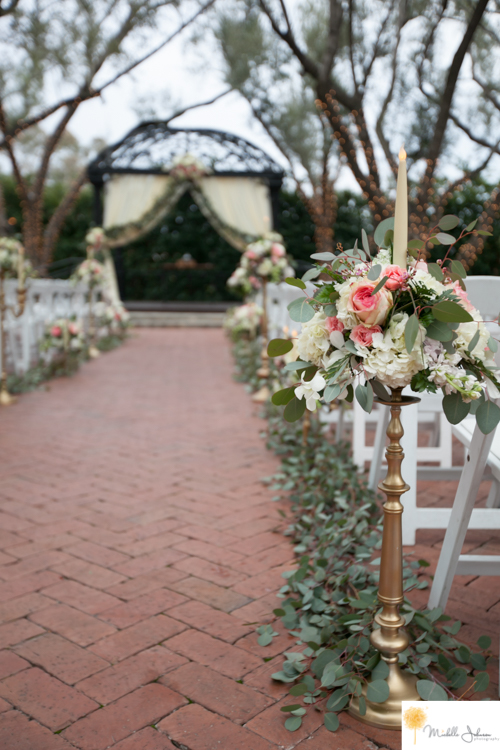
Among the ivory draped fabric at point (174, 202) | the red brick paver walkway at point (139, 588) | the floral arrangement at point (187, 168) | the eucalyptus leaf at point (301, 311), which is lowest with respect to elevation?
the red brick paver walkway at point (139, 588)

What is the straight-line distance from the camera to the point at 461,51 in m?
6.50

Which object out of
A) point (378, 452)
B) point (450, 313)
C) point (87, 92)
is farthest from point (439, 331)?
point (87, 92)

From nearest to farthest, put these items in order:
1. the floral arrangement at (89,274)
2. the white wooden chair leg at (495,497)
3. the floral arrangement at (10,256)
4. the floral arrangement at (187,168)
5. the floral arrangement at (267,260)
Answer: the white wooden chair leg at (495,497), the floral arrangement at (10,256), the floral arrangement at (267,260), the floral arrangement at (89,274), the floral arrangement at (187,168)

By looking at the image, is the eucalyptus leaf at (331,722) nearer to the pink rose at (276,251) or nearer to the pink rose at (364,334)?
the pink rose at (364,334)

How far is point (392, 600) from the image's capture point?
1.57 metres

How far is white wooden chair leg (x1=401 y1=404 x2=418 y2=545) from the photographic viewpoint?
2.45 metres

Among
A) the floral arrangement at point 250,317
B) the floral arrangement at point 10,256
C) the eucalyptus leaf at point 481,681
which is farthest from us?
the floral arrangement at point 250,317

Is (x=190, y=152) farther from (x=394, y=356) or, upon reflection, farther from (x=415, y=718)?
(x=415, y=718)

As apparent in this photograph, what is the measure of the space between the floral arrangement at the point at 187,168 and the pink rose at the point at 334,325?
32.3 feet

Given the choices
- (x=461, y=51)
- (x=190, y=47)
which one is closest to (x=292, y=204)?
(x=190, y=47)

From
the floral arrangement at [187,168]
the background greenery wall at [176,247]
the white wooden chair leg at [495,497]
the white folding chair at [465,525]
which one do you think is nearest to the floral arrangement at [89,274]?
the floral arrangement at [187,168]

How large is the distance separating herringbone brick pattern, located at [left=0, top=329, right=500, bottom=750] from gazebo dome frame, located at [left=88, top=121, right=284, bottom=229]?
7.49 meters

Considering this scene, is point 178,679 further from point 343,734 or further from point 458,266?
point 458,266

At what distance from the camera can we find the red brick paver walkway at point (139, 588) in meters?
1.55
